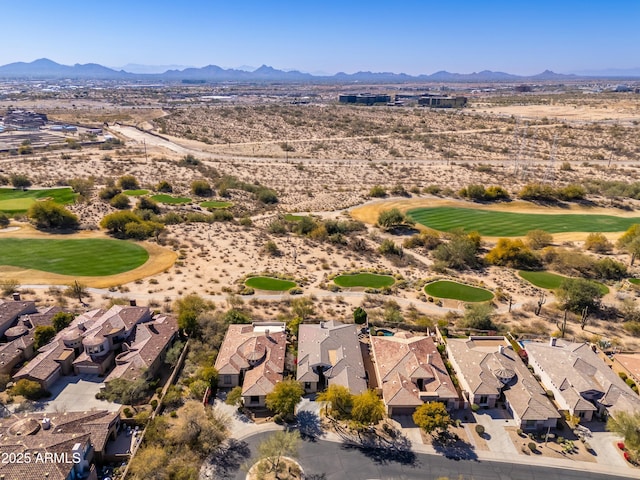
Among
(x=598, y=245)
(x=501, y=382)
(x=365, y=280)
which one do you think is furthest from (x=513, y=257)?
(x=501, y=382)

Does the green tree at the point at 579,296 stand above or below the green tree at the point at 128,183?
below

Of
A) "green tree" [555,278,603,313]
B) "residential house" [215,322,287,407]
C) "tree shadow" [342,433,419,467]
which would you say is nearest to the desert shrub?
"green tree" [555,278,603,313]

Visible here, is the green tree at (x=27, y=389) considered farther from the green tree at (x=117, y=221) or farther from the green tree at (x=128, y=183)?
the green tree at (x=128, y=183)

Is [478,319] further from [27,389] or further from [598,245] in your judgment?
[27,389]

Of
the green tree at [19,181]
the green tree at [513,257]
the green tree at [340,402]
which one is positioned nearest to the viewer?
the green tree at [340,402]

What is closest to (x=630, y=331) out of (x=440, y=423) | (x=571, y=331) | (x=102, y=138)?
(x=571, y=331)

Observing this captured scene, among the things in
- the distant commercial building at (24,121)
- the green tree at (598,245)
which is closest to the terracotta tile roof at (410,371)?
the green tree at (598,245)
